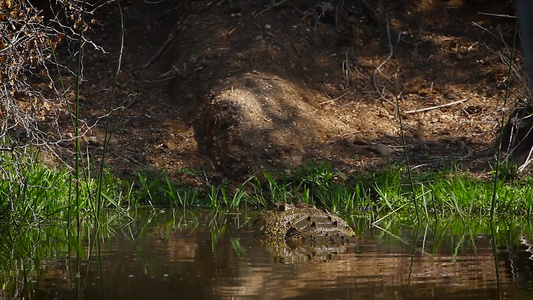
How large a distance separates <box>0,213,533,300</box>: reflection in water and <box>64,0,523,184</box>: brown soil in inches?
146

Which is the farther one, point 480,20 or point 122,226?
point 480,20

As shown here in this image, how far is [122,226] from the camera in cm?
732

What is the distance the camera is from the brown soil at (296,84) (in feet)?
35.2

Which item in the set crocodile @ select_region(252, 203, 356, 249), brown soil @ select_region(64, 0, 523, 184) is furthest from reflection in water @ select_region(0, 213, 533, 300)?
brown soil @ select_region(64, 0, 523, 184)

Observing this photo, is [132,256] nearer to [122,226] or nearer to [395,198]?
[122,226]

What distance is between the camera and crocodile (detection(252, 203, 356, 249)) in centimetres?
638

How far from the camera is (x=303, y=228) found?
659 centimetres

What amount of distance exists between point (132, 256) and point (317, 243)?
151cm

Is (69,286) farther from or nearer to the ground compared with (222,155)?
nearer to the ground

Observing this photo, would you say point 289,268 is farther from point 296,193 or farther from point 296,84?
point 296,84

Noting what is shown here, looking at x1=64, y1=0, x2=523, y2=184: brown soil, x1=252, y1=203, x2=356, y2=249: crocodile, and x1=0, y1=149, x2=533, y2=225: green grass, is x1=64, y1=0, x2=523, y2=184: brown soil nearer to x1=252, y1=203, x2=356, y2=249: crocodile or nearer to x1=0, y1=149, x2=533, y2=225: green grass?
x1=0, y1=149, x2=533, y2=225: green grass

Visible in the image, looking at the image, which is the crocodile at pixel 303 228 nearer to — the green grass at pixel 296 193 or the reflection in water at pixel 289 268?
the reflection in water at pixel 289 268

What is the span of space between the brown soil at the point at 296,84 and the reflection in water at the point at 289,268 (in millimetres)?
3717

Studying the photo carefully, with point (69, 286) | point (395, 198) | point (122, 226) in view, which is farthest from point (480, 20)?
point (69, 286)
